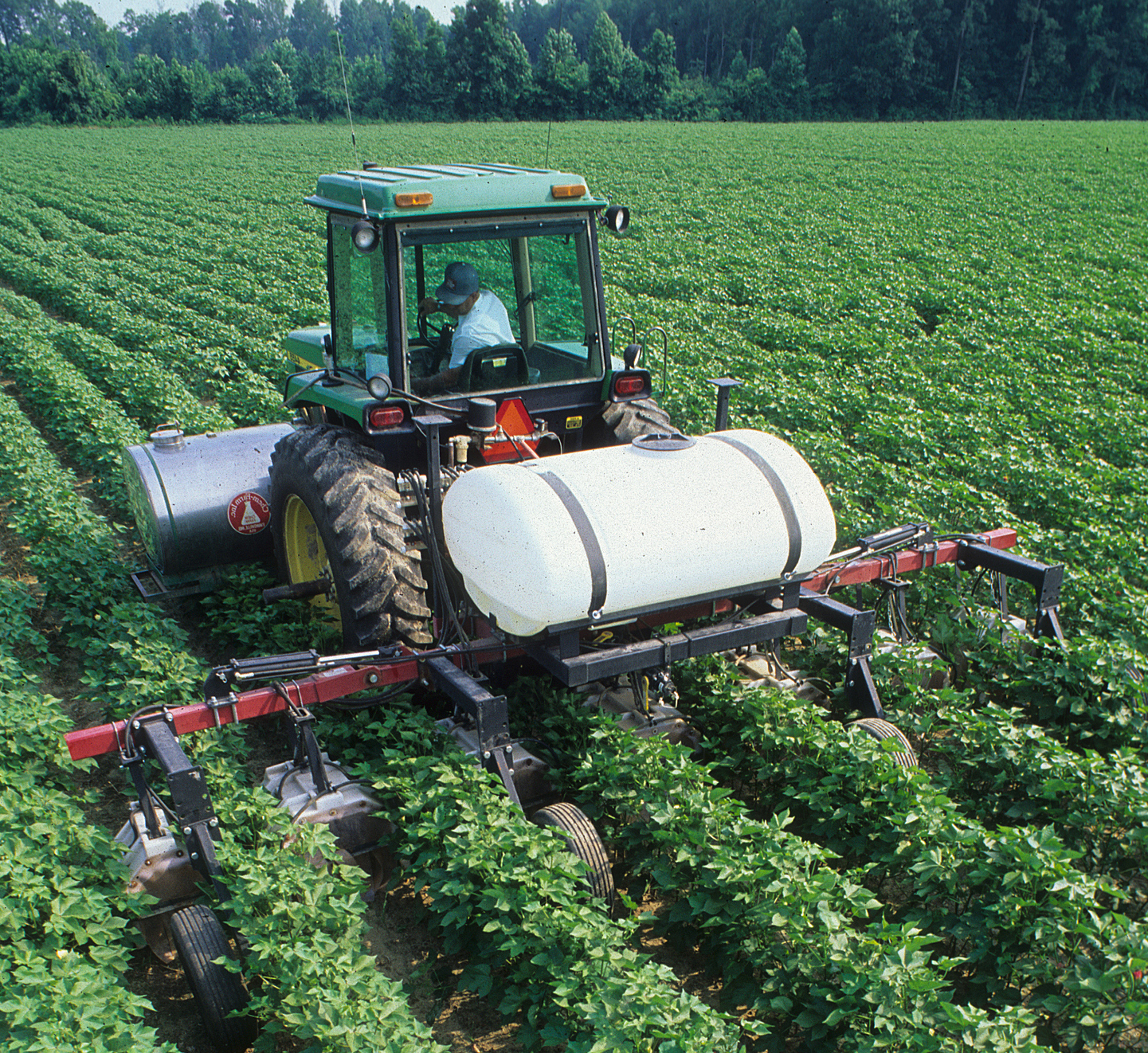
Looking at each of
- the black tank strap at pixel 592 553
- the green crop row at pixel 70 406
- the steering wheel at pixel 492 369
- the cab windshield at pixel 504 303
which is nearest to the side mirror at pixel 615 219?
the cab windshield at pixel 504 303

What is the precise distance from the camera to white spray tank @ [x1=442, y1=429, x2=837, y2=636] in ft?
12.9

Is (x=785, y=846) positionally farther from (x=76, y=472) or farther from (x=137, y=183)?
(x=137, y=183)

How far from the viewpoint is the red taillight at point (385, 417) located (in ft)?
16.6

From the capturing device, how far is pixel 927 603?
6641 millimetres

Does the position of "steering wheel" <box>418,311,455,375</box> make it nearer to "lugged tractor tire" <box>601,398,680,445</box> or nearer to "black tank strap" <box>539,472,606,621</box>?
"lugged tractor tire" <box>601,398,680,445</box>

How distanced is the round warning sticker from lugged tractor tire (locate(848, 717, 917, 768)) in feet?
12.6

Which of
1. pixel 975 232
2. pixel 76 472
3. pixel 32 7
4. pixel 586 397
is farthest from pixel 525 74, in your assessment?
pixel 32 7

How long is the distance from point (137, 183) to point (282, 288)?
828 inches

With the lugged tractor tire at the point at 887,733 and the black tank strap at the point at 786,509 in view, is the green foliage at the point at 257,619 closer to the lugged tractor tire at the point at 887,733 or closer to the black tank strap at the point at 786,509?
the black tank strap at the point at 786,509

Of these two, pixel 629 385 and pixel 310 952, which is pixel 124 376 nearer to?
pixel 629 385

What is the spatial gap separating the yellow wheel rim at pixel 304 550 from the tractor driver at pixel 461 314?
45.3 inches

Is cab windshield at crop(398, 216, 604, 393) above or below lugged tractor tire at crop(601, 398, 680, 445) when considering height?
above

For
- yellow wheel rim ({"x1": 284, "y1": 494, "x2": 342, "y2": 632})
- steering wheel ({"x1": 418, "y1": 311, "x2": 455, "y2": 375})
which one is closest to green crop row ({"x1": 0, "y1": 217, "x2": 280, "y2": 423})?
yellow wheel rim ({"x1": 284, "y1": 494, "x2": 342, "y2": 632})

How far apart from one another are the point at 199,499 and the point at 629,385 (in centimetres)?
284
